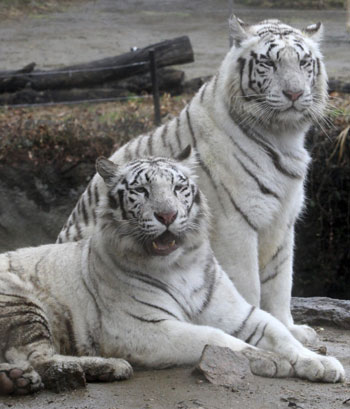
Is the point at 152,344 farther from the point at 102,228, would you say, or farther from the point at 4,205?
the point at 4,205

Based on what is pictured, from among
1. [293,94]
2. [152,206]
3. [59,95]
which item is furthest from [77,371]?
[59,95]

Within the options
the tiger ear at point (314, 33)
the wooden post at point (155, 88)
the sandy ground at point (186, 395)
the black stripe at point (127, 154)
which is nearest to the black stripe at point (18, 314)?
the sandy ground at point (186, 395)

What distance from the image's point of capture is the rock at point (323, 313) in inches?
232

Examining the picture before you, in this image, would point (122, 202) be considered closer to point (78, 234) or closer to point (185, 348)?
point (185, 348)

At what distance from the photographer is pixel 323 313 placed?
5.97 m

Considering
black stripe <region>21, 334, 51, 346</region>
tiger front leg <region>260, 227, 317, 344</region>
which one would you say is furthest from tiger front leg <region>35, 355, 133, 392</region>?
tiger front leg <region>260, 227, 317, 344</region>

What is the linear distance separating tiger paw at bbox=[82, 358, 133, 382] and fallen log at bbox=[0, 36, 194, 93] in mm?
6229

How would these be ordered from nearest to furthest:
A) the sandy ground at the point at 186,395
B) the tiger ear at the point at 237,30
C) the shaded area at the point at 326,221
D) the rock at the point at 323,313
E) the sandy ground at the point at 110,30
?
the sandy ground at the point at 186,395 < the tiger ear at the point at 237,30 < the rock at the point at 323,313 < the shaded area at the point at 326,221 < the sandy ground at the point at 110,30

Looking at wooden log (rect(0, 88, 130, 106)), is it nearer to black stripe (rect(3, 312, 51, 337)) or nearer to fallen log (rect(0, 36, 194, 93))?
fallen log (rect(0, 36, 194, 93))

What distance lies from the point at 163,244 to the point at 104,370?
69cm

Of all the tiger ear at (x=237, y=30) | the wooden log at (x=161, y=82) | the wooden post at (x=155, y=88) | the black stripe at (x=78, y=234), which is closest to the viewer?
the tiger ear at (x=237, y=30)

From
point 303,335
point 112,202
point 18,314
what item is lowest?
point 303,335

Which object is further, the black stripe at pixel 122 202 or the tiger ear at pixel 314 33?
the tiger ear at pixel 314 33

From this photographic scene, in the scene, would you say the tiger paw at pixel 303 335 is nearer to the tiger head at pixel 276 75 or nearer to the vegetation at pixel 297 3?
the tiger head at pixel 276 75
